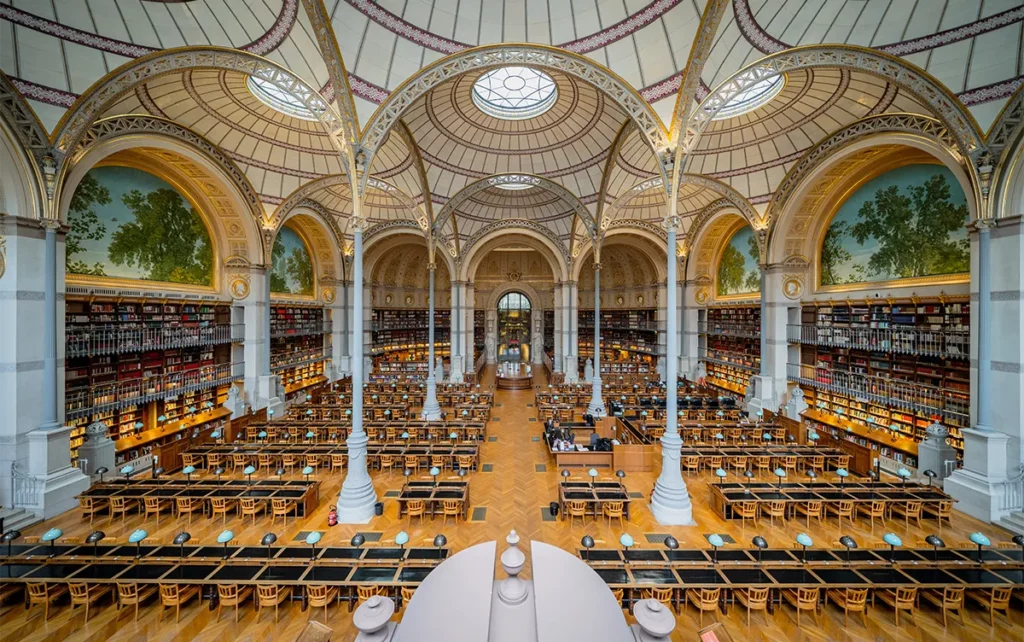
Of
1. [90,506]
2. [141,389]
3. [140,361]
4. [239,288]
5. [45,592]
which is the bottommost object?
[90,506]

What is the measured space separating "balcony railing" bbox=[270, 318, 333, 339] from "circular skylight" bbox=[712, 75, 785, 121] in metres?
24.1

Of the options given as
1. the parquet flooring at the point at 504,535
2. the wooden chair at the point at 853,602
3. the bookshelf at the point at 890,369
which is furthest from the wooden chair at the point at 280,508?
the bookshelf at the point at 890,369

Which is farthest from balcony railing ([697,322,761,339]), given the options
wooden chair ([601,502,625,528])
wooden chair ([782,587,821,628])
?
wooden chair ([782,587,821,628])

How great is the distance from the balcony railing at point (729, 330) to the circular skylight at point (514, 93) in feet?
53.4

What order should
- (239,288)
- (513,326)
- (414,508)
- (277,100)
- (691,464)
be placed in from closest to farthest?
(414,508) → (691,464) → (277,100) → (239,288) → (513,326)

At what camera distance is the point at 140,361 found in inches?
584

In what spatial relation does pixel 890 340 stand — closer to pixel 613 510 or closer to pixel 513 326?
pixel 613 510

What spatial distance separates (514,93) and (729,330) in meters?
18.4

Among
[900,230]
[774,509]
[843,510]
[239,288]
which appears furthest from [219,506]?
[900,230]

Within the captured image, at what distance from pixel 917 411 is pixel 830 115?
36.4 feet

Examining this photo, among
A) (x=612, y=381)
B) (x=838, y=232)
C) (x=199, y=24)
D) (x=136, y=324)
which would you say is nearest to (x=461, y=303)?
(x=612, y=381)

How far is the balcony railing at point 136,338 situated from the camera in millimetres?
12172

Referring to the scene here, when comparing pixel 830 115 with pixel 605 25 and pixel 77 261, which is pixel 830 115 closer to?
pixel 605 25

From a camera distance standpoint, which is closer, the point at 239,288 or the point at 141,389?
the point at 141,389
